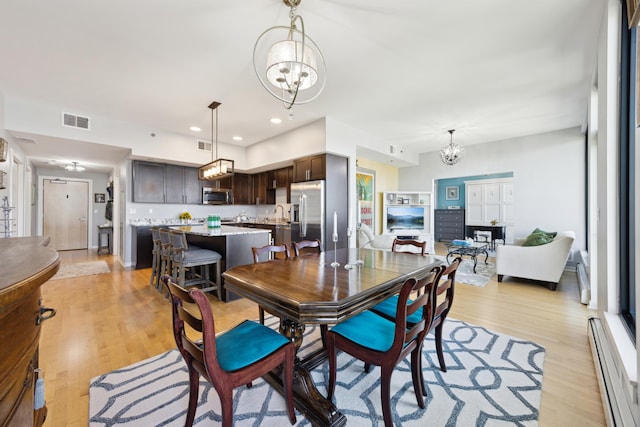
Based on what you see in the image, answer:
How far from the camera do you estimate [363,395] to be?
1681mm

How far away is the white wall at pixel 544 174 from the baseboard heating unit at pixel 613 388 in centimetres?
483

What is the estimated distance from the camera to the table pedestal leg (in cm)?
144

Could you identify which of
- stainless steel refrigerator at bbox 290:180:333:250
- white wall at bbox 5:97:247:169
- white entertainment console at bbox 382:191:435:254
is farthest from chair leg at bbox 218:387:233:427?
white entertainment console at bbox 382:191:435:254

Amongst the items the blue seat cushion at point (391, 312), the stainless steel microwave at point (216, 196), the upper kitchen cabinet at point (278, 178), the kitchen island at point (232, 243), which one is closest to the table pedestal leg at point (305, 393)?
the blue seat cushion at point (391, 312)

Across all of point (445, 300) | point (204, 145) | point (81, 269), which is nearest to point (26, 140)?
point (81, 269)

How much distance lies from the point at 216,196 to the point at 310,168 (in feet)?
9.68

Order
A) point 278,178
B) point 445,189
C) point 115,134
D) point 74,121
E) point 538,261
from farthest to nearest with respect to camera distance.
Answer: point 445,189, point 278,178, point 115,134, point 74,121, point 538,261

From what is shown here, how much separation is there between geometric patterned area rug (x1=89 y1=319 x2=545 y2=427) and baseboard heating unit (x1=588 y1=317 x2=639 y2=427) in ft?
1.05

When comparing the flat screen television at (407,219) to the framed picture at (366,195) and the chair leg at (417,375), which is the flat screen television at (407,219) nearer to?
the framed picture at (366,195)

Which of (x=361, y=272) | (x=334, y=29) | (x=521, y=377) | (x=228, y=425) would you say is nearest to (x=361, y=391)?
(x=361, y=272)

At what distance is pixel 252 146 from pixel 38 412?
232 inches

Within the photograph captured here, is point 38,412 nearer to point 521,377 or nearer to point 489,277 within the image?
point 521,377

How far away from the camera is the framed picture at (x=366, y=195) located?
23.8 ft

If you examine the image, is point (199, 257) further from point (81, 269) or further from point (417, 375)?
point (81, 269)
